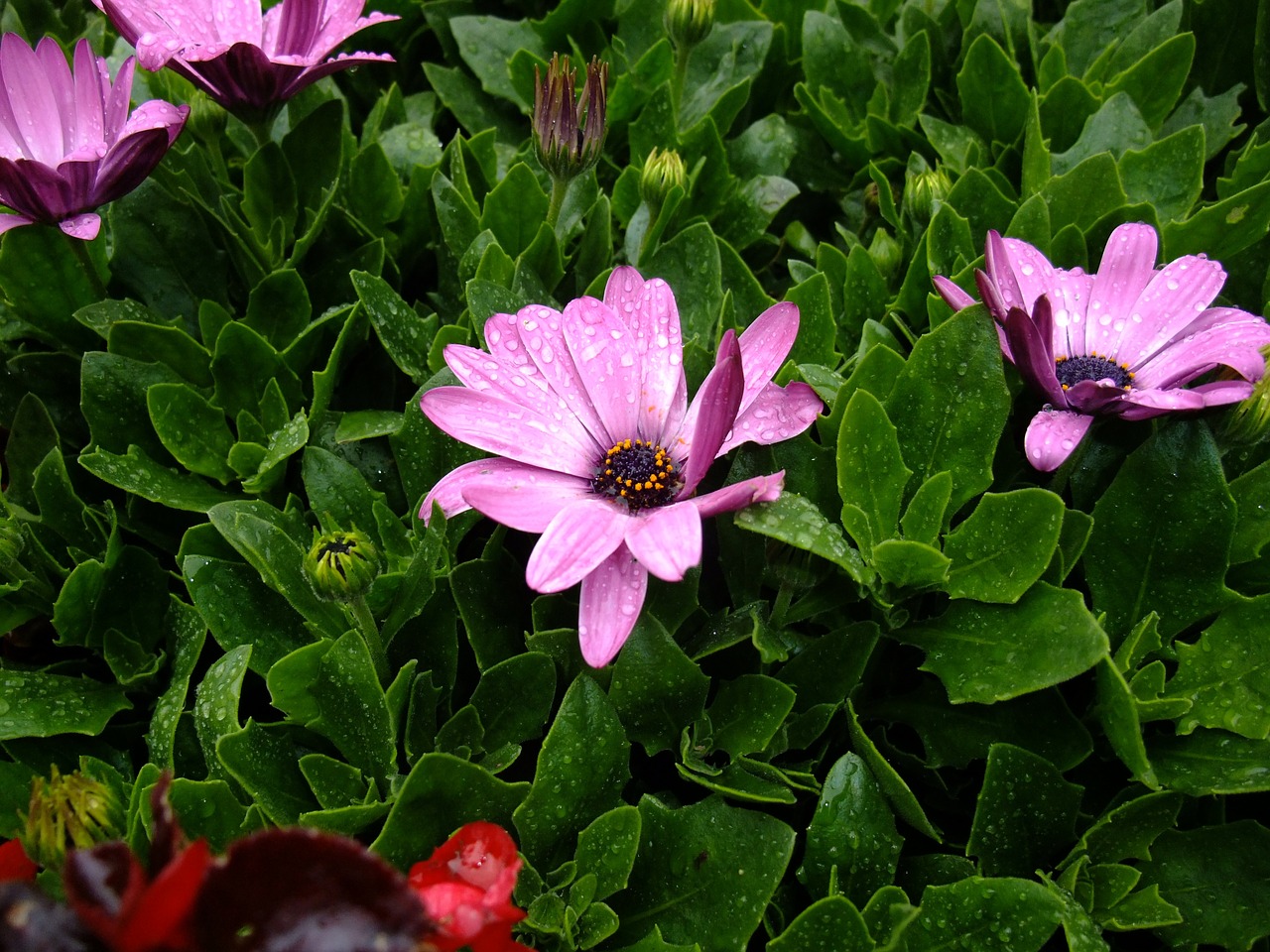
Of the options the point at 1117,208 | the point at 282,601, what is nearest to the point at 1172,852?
the point at 1117,208

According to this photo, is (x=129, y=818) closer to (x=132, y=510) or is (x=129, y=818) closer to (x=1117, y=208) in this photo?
(x=132, y=510)

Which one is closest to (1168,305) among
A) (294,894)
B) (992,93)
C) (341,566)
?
(992,93)

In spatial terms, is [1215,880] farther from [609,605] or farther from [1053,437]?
[609,605]

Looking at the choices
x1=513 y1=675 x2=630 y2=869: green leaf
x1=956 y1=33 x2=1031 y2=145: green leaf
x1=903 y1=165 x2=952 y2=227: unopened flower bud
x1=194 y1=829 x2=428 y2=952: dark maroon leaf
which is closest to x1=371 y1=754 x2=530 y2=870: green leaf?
x1=513 y1=675 x2=630 y2=869: green leaf

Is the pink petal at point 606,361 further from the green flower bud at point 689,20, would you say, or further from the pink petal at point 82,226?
the green flower bud at point 689,20

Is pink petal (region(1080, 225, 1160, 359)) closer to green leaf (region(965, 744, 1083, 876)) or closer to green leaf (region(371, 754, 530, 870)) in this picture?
green leaf (region(965, 744, 1083, 876))

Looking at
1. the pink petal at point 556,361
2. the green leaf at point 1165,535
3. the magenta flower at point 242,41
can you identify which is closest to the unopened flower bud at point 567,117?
the magenta flower at point 242,41
